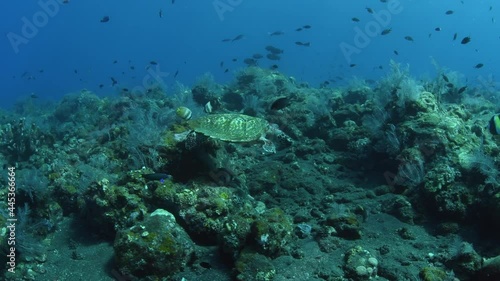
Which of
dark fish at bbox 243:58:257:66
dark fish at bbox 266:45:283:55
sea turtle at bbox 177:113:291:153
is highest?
sea turtle at bbox 177:113:291:153

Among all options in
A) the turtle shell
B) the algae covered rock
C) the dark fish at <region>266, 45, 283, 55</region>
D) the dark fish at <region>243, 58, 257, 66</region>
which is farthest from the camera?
the dark fish at <region>266, 45, 283, 55</region>

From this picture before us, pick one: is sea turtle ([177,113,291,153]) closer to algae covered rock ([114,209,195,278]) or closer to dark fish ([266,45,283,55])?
algae covered rock ([114,209,195,278])

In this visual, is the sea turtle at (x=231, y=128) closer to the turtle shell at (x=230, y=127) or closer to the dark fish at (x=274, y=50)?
the turtle shell at (x=230, y=127)

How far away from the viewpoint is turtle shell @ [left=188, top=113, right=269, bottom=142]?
6586 mm

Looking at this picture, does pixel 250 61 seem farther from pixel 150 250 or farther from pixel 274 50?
pixel 150 250

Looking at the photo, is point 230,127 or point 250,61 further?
point 250,61

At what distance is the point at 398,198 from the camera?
7.28m

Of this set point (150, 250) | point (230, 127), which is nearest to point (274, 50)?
point (230, 127)

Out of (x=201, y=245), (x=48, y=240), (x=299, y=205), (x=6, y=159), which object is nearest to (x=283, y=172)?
(x=299, y=205)

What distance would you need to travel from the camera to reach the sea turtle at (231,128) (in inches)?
259

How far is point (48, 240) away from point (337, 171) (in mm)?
6955

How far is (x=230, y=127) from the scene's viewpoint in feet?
22.4

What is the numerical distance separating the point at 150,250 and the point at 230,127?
9.37ft

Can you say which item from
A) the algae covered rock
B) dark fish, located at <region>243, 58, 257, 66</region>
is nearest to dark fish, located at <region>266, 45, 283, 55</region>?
dark fish, located at <region>243, 58, 257, 66</region>
